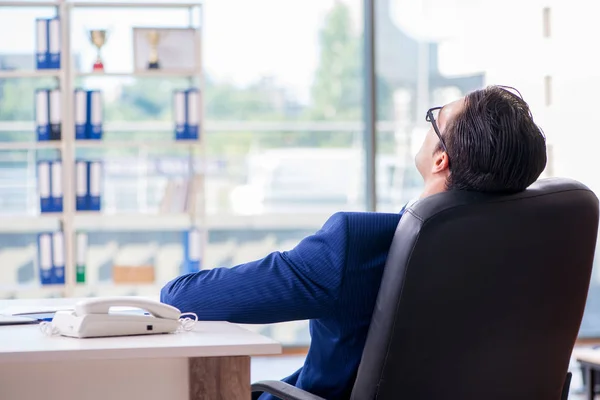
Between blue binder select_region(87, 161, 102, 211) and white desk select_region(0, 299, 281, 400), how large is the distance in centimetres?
316

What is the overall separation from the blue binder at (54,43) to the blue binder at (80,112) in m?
0.19

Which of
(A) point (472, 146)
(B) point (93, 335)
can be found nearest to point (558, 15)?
(A) point (472, 146)

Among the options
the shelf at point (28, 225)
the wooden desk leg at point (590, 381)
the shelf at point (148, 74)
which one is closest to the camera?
the wooden desk leg at point (590, 381)

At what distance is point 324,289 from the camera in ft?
5.18

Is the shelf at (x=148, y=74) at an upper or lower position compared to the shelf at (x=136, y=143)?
upper

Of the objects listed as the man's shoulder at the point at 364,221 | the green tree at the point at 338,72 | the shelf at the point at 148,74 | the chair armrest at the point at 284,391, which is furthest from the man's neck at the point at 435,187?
the green tree at the point at 338,72

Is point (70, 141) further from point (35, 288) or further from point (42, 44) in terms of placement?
point (35, 288)

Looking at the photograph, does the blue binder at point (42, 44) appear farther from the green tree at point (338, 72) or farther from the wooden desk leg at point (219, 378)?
the wooden desk leg at point (219, 378)

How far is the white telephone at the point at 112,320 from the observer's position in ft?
4.82

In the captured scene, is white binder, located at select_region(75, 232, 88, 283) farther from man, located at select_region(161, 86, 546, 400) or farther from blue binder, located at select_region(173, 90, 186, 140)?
man, located at select_region(161, 86, 546, 400)

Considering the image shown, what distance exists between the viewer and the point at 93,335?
1474mm

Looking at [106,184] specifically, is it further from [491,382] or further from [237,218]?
[491,382]

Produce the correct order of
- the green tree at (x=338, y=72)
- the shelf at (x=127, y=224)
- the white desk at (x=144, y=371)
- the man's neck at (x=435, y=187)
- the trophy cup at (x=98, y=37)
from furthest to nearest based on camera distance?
the green tree at (x=338, y=72), the shelf at (x=127, y=224), the trophy cup at (x=98, y=37), the man's neck at (x=435, y=187), the white desk at (x=144, y=371)

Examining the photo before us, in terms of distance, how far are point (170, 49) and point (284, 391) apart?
3387mm
